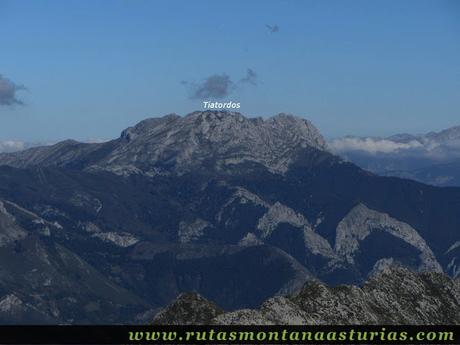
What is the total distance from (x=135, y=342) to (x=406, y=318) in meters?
58.9

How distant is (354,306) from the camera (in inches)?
5246

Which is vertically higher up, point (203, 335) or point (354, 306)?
point (203, 335)

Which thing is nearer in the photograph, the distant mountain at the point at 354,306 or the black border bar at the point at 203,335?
the black border bar at the point at 203,335

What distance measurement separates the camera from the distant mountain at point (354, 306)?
4678 inches

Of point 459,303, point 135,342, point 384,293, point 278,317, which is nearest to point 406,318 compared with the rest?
point 384,293

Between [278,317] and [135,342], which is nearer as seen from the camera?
[135,342]

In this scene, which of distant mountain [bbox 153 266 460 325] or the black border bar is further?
distant mountain [bbox 153 266 460 325]

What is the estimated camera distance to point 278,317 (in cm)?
11750

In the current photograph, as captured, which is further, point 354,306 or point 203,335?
point 354,306

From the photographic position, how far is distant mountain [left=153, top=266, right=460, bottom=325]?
11881cm

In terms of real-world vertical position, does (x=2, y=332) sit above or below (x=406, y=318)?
above

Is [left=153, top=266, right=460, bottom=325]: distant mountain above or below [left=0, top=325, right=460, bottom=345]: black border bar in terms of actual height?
below

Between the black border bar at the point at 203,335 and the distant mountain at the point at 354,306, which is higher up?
the black border bar at the point at 203,335

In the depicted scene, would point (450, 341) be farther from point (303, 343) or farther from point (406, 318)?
point (406, 318)
